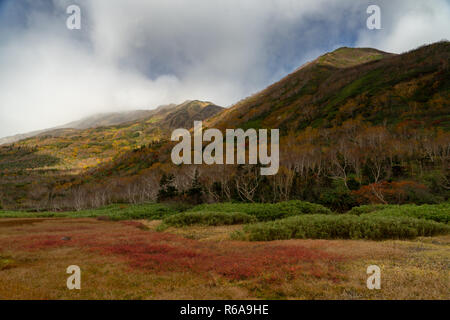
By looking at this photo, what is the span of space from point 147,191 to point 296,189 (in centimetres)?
5231

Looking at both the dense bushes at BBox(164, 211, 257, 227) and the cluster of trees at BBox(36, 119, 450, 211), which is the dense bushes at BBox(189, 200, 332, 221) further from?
the cluster of trees at BBox(36, 119, 450, 211)

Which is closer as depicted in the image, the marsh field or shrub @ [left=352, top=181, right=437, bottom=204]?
the marsh field

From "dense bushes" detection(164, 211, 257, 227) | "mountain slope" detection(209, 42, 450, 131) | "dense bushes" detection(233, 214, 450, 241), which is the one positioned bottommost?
"dense bushes" detection(164, 211, 257, 227)

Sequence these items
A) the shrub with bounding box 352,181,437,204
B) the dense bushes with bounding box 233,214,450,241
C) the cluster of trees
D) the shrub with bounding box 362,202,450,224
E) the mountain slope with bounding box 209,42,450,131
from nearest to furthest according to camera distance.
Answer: the dense bushes with bounding box 233,214,450,241 < the shrub with bounding box 362,202,450,224 < the shrub with bounding box 352,181,437,204 < the cluster of trees < the mountain slope with bounding box 209,42,450,131

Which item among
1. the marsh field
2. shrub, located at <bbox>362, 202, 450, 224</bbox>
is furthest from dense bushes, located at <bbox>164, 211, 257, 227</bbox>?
shrub, located at <bbox>362, 202, 450, 224</bbox>

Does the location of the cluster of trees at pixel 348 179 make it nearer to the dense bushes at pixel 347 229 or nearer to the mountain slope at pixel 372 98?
the dense bushes at pixel 347 229

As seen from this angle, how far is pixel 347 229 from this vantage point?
14.8 m

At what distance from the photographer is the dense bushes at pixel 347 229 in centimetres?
1402

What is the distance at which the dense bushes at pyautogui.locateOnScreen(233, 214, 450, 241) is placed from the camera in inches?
552

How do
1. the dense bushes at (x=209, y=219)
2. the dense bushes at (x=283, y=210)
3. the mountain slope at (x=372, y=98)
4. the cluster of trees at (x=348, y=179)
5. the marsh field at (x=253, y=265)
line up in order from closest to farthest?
the marsh field at (x=253, y=265) → the dense bushes at (x=209, y=219) → the dense bushes at (x=283, y=210) → the cluster of trees at (x=348, y=179) → the mountain slope at (x=372, y=98)

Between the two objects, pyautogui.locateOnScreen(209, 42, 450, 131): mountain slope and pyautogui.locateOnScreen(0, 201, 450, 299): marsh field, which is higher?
pyautogui.locateOnScreen(209, 42, 450, 131): mountain slope

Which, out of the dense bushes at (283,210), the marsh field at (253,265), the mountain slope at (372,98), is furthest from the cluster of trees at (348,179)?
the mountain slope at (372,98)

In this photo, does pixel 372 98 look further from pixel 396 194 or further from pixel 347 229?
pixel 347 229
